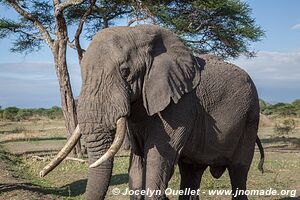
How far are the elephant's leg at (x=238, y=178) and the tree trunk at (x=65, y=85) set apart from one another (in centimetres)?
885

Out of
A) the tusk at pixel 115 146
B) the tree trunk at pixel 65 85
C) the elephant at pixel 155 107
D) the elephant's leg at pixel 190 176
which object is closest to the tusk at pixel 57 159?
the elephant at pixel 155 107

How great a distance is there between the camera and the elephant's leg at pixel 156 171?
5.11 meters

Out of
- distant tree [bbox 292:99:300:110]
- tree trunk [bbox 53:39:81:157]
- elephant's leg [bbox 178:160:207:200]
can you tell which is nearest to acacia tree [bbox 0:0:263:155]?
tree trunk [bbox 53:39:81:157]

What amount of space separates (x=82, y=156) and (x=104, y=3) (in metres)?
5.67

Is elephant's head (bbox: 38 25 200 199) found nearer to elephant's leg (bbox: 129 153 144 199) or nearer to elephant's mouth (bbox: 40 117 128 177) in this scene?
A: elephant's mouth (bbox: 40 117 128 177)

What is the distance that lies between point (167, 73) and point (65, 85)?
33.0 feet

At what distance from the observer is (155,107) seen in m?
4.98

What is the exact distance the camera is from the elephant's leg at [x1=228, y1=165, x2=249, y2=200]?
630cm

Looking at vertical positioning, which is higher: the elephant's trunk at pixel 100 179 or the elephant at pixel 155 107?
the elephant at pixel 155 107

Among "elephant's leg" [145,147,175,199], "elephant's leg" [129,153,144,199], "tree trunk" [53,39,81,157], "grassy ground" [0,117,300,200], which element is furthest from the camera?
"tree trunk" [53,39,81,157]

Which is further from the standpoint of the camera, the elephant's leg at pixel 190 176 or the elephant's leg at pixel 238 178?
the elephant's leg at pixel 190 176

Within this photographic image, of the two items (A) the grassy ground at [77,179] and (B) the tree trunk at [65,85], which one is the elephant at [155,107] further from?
(B) the tree trunk at [65,85]

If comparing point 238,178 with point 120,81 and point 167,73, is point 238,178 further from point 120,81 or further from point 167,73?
point 120,81

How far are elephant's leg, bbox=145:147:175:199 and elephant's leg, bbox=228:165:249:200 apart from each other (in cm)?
140
